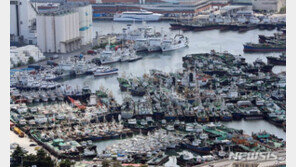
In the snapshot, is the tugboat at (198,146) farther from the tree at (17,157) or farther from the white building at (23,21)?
the white building at (23,21)

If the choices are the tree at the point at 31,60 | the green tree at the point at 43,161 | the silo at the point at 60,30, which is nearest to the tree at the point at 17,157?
the green tree at the point at 43,161

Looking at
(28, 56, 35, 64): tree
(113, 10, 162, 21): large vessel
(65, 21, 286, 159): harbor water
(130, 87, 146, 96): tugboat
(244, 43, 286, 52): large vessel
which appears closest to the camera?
(65, 21, 286, 159): harbor water

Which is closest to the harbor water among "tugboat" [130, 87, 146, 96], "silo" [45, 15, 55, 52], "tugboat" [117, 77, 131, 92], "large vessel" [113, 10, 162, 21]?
"tugboat" [117, 77, 131, 92]

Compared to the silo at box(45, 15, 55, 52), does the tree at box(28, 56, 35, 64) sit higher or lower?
lower

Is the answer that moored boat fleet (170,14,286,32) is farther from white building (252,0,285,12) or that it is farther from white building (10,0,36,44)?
white building (10,0,36,44)

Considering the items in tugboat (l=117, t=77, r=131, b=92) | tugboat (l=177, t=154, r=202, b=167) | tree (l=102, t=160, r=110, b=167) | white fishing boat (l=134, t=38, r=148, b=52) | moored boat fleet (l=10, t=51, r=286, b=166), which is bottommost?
tugboat (l=177, t=154, r=202, b=167)

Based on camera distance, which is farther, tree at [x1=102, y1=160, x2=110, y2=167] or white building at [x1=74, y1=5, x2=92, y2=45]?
white building at [x1=74, y1=5, x2=92, y2=45]

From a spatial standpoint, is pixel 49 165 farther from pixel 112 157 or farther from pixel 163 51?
pixel 163 51
